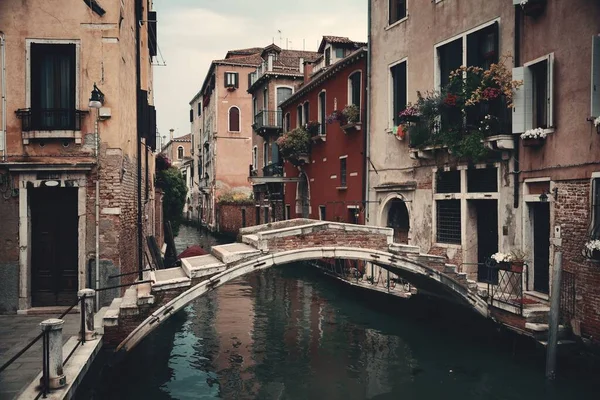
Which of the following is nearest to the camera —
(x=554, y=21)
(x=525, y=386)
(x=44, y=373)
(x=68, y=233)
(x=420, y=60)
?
(x=44, y=373)

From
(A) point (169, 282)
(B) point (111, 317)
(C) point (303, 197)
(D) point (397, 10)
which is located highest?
(D) point (397, 10)

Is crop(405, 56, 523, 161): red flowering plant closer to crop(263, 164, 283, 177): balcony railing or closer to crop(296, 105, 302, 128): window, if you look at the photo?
crop(296, 105, 302, 128): window

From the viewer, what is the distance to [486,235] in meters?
10.3

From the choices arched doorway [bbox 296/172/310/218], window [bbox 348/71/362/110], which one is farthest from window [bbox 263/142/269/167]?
window [bbox 348/71/362/110]

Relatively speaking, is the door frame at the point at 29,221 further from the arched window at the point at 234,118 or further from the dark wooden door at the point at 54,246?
the arched window at the point at 234,118

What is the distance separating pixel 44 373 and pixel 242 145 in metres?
29.1

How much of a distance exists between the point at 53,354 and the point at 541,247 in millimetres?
7143

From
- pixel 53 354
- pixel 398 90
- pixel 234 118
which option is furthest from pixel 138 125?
pixel 234 118

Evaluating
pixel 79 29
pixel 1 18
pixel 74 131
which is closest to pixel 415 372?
pixel 74 131

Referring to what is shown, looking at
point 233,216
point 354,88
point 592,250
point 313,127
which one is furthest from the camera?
point 233,216

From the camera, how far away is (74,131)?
28.3 feet

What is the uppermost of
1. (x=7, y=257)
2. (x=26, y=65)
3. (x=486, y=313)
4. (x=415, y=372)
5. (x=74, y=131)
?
(x=26, y=65)

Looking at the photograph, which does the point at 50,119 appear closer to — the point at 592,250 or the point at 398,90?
the point at 398,90

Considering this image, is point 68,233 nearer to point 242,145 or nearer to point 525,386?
point 525,386
